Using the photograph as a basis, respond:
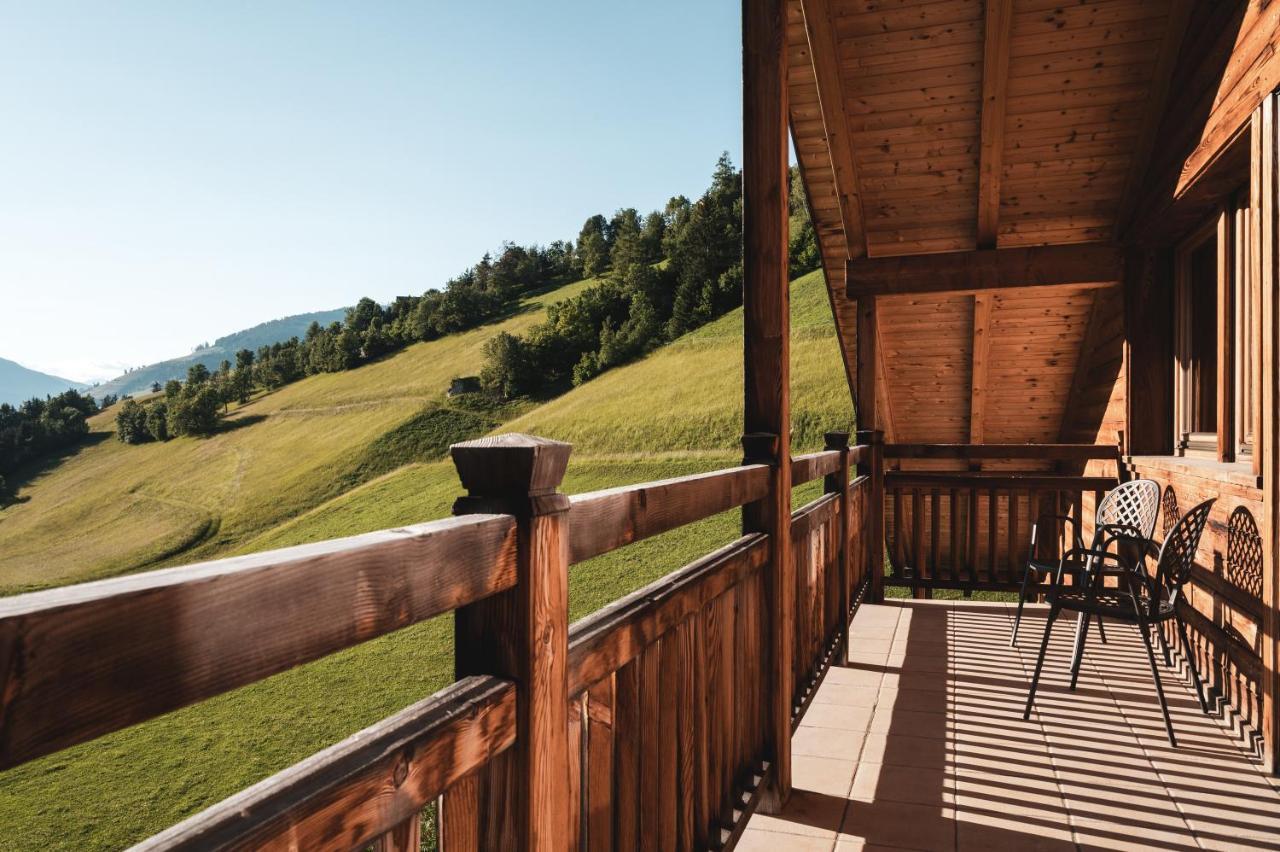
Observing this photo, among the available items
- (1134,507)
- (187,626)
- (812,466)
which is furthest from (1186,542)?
(187,626)

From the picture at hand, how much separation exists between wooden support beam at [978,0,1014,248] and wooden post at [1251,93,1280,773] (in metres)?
1.70

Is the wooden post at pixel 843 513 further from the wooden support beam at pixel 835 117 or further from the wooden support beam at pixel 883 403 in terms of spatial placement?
the wooden support beam at pixel 883 403

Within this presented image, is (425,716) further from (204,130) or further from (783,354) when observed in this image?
(204,130)

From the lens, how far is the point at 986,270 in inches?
232

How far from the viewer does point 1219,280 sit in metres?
4.25

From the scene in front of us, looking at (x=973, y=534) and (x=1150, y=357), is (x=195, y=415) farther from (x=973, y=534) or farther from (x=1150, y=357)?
(x=1150, y=357)

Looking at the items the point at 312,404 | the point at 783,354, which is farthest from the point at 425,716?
the point at 312,404

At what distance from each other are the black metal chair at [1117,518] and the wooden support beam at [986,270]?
65.9 inches

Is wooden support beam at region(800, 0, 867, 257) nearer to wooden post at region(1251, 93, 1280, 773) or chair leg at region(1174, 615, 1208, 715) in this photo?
wooden post at region(1251, 93, 1280, 773)

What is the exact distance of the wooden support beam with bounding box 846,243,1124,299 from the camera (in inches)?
223

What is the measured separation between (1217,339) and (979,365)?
2943 millimetres

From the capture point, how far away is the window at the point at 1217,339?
153 inches

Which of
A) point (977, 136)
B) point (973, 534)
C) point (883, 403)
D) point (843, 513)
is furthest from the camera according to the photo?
point (883, 403)

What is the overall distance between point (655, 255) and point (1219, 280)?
54686 millimetres
